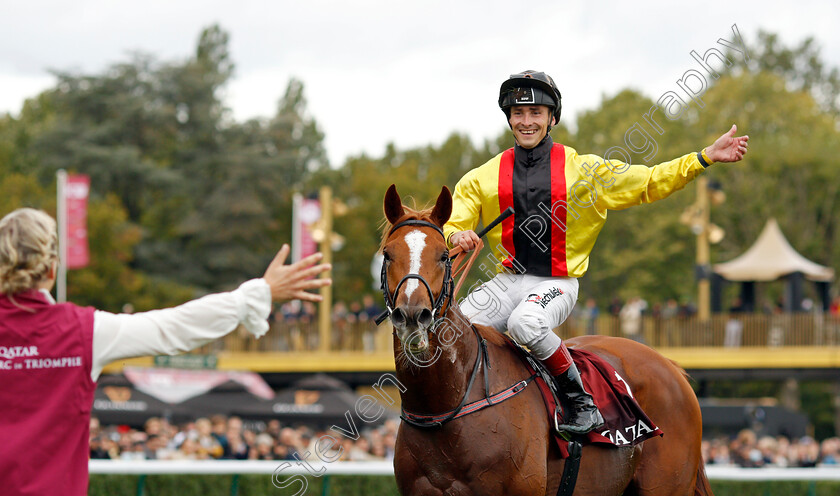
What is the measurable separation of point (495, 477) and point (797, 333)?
18369 mm

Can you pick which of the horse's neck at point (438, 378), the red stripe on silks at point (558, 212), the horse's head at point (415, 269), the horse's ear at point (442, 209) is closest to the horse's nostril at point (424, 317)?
the horse's head at point (415, 269)

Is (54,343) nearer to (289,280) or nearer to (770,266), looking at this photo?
(289,280)

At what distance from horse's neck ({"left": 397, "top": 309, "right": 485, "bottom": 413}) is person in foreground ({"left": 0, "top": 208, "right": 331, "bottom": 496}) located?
125 centimetres

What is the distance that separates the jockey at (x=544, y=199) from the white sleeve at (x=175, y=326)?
6.02ft

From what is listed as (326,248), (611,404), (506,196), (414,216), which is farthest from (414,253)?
(326,248)

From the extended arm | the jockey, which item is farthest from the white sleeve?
the jockey

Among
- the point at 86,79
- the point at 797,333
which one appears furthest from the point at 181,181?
the point at 797,333

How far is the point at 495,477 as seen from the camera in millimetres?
3965

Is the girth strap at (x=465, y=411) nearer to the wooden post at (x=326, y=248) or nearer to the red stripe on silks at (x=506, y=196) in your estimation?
the red stripe on silks at (x=506, y=196)

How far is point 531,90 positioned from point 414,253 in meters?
1.23

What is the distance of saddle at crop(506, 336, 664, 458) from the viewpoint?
14.5ft

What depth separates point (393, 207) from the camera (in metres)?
4.23

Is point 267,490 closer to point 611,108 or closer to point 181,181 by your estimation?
point 181,181

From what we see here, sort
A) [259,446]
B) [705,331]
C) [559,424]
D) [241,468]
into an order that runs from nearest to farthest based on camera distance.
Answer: [559,424] → [241,468] → [259,446] → [705,331]
